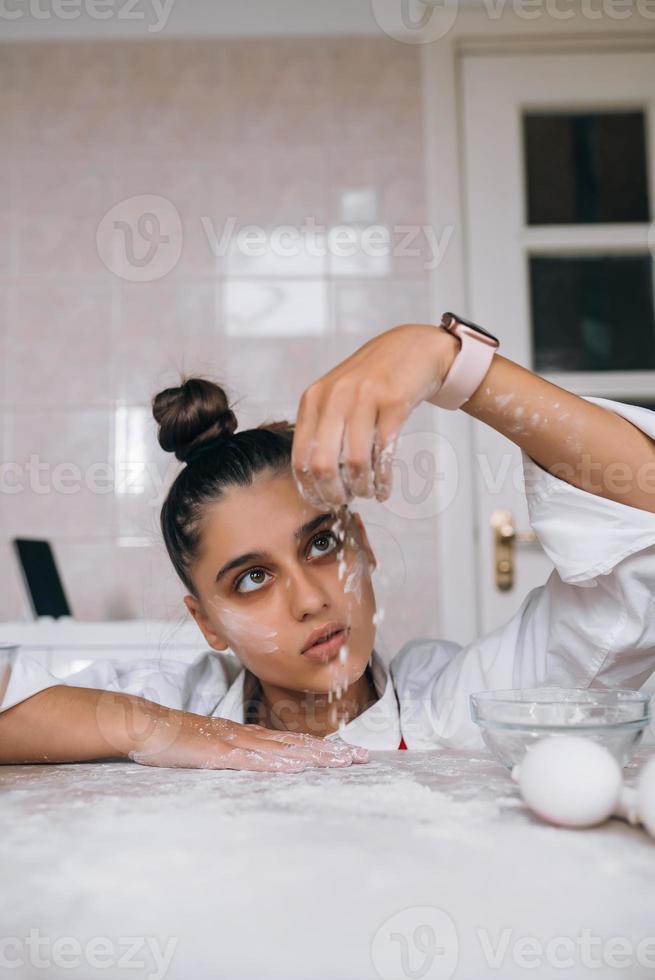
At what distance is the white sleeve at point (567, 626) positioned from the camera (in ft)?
2.44

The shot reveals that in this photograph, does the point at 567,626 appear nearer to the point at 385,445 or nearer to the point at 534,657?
the point at 534,657

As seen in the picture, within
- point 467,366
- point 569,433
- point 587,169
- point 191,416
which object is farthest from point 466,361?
point 587,169

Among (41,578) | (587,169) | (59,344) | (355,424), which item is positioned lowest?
(41,578)

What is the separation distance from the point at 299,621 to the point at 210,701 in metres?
0.27

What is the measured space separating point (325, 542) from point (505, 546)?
1.16 m

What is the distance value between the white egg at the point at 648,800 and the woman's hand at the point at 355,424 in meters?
0.25

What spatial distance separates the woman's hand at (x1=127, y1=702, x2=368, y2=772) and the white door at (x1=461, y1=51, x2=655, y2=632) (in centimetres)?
141

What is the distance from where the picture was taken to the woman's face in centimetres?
89

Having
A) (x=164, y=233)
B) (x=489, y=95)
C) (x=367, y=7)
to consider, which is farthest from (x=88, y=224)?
(x=489, y=95)

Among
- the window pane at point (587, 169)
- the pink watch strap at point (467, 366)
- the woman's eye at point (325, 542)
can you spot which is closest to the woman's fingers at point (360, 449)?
the pink watch strap at point (467, 366)

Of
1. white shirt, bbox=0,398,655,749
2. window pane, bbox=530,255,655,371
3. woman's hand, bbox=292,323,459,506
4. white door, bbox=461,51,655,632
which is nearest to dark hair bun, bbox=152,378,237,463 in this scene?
white shirt, bbox=0,398,655,749

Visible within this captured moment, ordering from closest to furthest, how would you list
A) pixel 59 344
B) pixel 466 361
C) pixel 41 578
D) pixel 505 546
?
1. pixel 466 361
2. pixel 41 578
3. pixel 505 546
4. pixel 59 344

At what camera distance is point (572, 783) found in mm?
432

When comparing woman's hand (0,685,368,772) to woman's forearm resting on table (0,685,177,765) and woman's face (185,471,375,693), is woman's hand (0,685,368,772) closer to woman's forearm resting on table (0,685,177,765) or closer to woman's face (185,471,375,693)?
woman's forearm resting on table (0,685,177,765)
